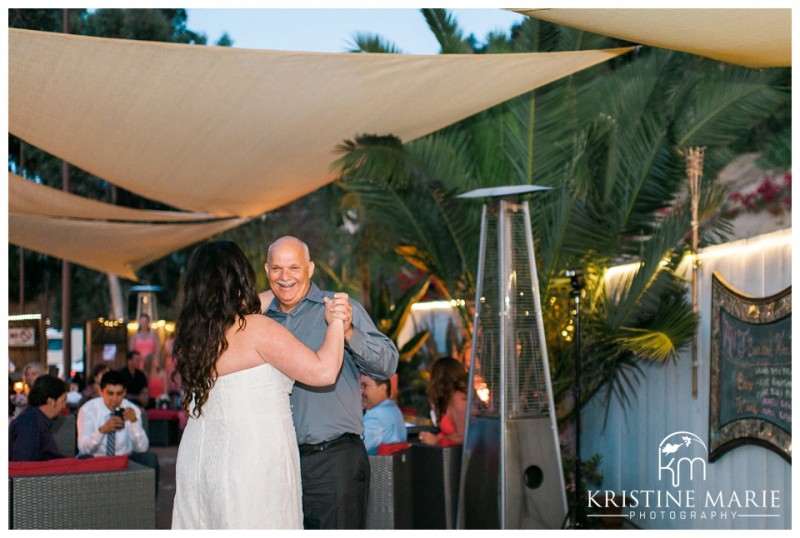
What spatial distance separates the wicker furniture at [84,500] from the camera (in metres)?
5.26

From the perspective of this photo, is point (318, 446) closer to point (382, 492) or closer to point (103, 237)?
point (382, 492)

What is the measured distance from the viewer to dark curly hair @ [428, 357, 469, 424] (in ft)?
24.9

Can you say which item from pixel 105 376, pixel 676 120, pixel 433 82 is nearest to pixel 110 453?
pixel 105 376

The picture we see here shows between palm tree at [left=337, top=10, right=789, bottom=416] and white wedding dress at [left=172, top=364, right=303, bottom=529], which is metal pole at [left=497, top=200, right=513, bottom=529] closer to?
palm tree at [left=337, top=10, right=789, bottom=416]

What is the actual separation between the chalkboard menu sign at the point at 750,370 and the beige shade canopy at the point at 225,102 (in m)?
1.75

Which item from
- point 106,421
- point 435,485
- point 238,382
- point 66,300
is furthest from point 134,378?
point 238,382

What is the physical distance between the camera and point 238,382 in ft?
12.0

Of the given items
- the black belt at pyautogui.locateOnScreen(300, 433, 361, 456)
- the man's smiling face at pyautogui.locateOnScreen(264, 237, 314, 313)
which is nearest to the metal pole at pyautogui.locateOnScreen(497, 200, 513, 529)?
the black belt at pyautogui.locateOnScreen(300, 433, 361, 456)

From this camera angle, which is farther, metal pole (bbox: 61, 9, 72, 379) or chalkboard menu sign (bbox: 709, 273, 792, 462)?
metal pole (bbox: 61, 9, 72, 379)

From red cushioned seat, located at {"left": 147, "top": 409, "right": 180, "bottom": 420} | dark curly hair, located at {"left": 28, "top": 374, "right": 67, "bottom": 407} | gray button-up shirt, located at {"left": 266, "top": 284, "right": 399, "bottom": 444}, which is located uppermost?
gray button-up shirt, located at {"left": 266, "top": 284, "right": 399, "bottom": 444}

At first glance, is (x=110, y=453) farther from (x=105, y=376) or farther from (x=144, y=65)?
(x=144, y=65)

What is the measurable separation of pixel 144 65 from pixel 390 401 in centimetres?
253

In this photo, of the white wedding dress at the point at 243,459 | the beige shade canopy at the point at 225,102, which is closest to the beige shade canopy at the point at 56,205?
the beige shade canopy at the point at 225,102

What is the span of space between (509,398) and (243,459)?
349 centimetres
